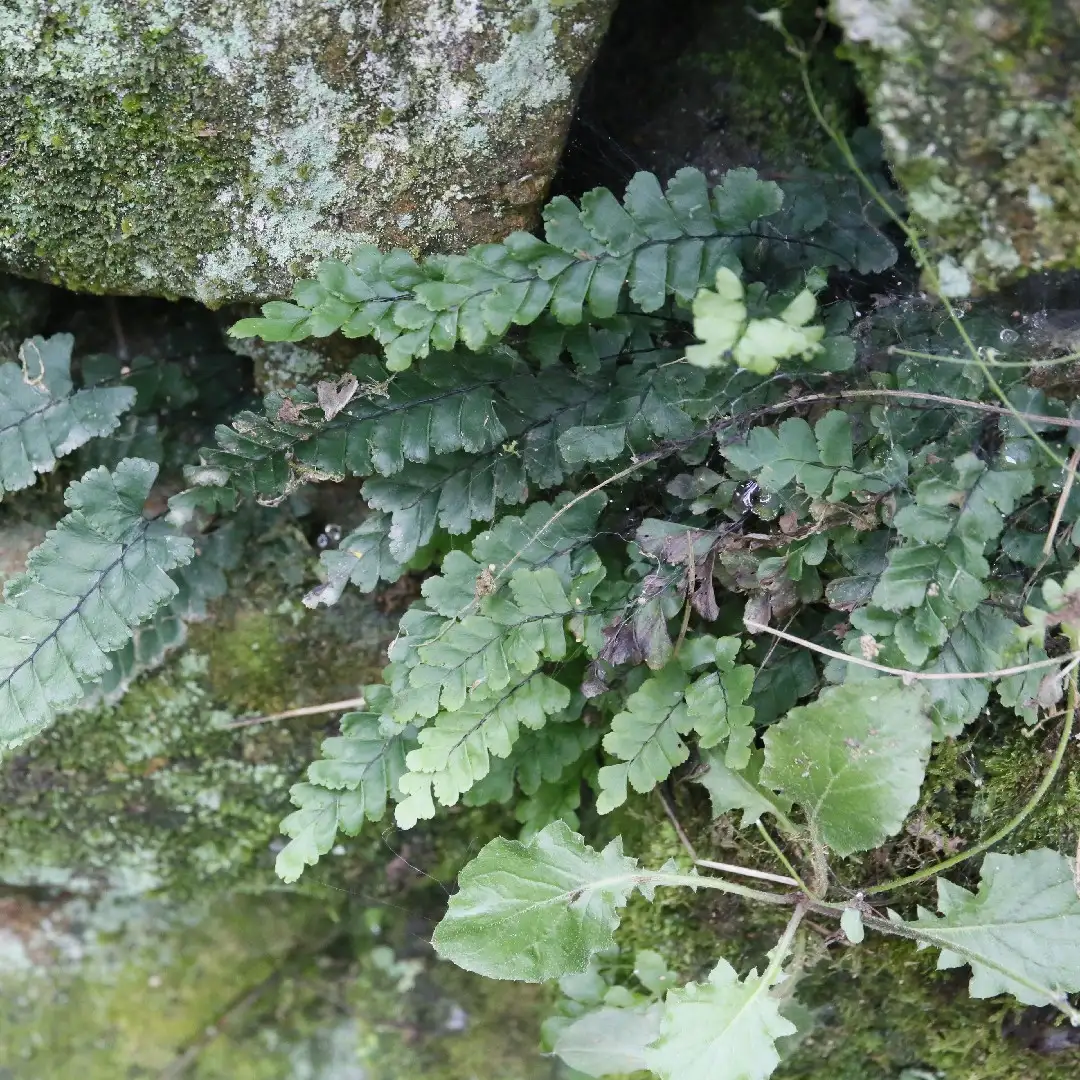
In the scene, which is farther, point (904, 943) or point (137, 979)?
point (137, 979)

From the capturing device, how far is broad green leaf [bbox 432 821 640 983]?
213 centimetres

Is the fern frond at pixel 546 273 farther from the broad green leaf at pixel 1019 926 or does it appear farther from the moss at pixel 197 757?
the broad green leaf at pixel 1019 926

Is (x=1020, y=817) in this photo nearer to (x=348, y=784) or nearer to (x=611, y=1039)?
(x=611, y=1039)

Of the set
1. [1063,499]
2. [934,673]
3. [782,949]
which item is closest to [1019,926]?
[782,949]

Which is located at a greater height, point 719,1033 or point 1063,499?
point 1063,499

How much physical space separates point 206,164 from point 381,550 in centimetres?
100

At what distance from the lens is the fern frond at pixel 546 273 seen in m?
1.90

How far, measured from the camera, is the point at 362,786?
231cm

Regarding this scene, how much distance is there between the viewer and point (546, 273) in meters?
1.95

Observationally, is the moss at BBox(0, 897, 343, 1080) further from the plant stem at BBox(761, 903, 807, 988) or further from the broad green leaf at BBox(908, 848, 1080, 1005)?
the broad green leaf at BBox(908, 848, 1080, 1005)

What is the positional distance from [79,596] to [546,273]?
4.59ft

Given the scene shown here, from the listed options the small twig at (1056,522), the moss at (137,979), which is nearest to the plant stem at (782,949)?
the small twig at (1056,522)

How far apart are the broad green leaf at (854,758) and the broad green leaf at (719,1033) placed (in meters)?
0.40

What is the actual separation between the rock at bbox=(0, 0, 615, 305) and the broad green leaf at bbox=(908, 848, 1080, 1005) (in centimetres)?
186
